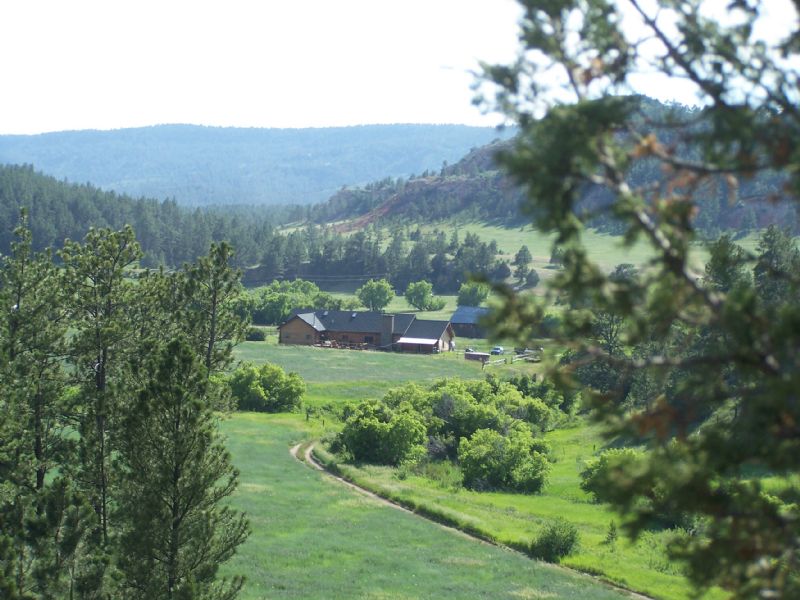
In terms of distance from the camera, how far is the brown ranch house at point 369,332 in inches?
4163

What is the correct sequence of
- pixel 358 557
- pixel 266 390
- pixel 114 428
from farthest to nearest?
pixel 266 390
pixel 358 557
pixel 114 428

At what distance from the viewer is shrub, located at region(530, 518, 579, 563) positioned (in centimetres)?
3384

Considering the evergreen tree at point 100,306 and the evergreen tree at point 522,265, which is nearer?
the evergreen tree at point 100,306

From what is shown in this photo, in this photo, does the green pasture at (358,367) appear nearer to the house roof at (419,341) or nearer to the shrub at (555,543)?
the house roof at (419,341)

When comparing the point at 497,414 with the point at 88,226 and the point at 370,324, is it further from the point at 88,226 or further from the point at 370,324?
the point at 88,226

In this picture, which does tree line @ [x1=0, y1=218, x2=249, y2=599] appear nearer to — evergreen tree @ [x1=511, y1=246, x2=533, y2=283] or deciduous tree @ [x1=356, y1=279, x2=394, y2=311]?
deciduous tree @ [x1=356, y1=279, x2=394, y2=311]

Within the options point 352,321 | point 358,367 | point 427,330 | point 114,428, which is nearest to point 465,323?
point 427,330

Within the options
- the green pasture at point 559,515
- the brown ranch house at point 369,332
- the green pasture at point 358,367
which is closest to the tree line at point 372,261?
the brown ranch house at point 369,332

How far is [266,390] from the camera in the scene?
225 feet

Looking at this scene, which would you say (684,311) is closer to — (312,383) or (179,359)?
(179,359)

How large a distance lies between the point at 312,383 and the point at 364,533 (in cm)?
4149

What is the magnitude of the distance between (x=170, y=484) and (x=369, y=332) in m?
88.3

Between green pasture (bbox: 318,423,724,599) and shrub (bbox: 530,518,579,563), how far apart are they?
42cm

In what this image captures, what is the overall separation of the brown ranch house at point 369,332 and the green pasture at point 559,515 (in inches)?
1951
